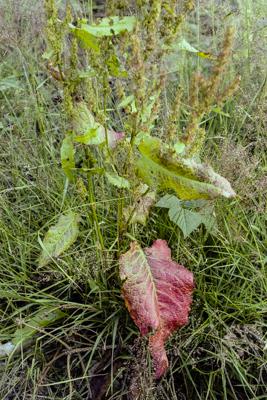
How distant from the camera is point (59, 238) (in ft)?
4.64

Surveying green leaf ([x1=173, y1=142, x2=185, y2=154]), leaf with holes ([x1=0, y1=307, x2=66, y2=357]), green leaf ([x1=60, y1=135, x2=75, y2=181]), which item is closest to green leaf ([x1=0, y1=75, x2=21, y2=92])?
green leaf ([x1=60, y1=135, x2=75, y2=181])

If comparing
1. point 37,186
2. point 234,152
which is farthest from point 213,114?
point 37,186

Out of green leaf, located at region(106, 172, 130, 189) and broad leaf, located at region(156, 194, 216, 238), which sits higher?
green leaf, located at region(106, 172, 130, 189)

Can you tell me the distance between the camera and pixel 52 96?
2354 mm

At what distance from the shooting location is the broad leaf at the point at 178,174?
3.89 feet

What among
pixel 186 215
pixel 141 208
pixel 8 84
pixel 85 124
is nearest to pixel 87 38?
pixel 85 124

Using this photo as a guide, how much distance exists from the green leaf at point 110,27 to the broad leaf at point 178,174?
26 centimetres

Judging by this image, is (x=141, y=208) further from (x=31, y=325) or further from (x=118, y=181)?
(x=31, y=325)

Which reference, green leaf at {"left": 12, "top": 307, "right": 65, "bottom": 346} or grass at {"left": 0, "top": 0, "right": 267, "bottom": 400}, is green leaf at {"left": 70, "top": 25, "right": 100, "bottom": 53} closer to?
grass at {"left": 0, "top": 0, "right": 267, "bottom": 400}

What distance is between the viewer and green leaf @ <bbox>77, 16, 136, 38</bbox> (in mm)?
1069

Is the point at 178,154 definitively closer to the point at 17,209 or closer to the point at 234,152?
the point at 234,152

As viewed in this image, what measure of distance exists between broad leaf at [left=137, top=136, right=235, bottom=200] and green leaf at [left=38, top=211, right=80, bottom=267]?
Result: 27cm

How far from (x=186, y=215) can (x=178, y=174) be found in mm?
339

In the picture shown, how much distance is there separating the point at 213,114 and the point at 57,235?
0.98 metres
